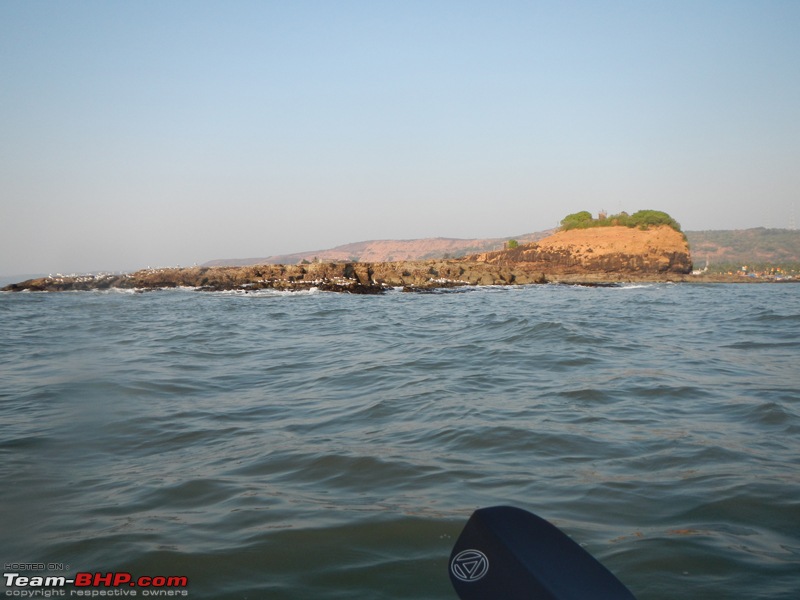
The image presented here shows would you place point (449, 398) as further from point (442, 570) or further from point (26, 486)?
point (26, 486)

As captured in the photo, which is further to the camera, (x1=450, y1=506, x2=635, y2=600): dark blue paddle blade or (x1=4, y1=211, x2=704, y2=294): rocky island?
(x1=4, y1=211, x2=704, y2=294): rocky island

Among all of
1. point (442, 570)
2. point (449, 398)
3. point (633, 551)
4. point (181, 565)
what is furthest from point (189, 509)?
point (449, 398)

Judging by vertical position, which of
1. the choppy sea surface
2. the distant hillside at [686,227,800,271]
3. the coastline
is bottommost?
the choppy sea surface

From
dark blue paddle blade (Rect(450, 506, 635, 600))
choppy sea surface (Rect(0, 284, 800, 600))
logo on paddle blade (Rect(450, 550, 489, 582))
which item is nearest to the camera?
dark blue paddle blade (Rect(450, 506, 635, 600))

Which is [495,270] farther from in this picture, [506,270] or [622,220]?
[622,220]

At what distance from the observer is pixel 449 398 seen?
5.96m

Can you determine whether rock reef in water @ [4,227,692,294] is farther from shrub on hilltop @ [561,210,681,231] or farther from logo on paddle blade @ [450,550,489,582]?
logo on paddle blade @ [450,550,489,582]

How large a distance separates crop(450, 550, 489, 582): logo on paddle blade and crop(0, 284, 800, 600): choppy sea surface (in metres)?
0.52

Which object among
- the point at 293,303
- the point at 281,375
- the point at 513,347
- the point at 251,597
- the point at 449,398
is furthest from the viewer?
the point at 293,303

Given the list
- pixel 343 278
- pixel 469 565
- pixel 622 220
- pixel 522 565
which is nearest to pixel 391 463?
pixel 469 565

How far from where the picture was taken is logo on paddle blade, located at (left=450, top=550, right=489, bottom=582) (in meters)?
1.94

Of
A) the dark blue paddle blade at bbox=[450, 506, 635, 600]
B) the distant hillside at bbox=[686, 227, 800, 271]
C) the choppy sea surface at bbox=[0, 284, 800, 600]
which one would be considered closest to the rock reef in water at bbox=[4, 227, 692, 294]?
the choppy sea surface at bbox=[0, 284, 800, 600]

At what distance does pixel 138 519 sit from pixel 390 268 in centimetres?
3304

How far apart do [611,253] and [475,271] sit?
41.5ft
